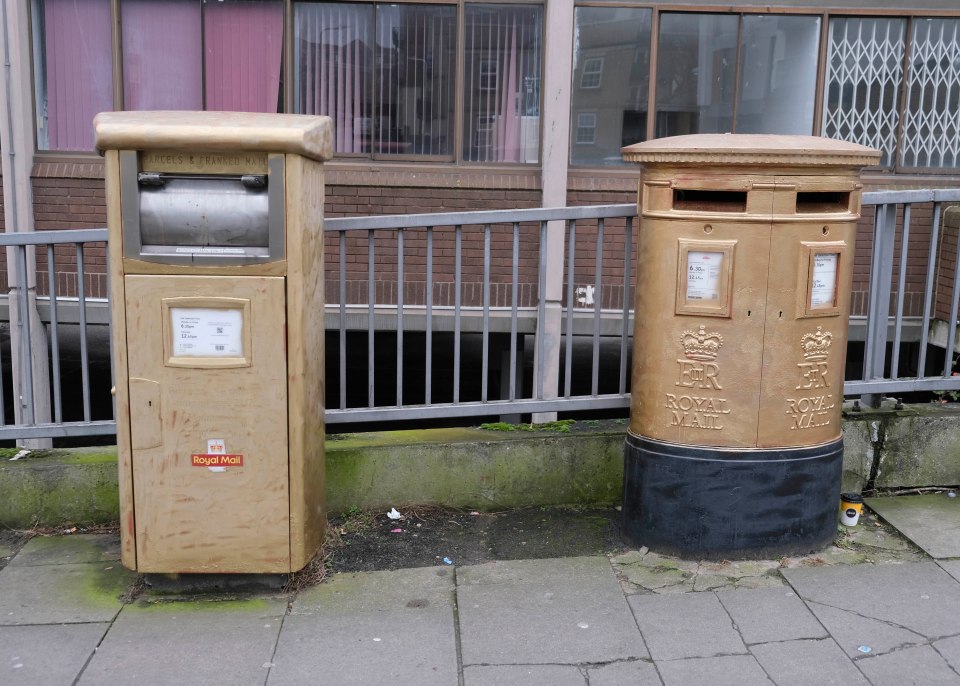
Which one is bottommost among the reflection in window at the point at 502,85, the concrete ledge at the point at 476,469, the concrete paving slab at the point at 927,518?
the concrete paving slab at the point at 927,518

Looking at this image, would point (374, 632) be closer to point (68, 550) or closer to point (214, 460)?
point (214, 460)

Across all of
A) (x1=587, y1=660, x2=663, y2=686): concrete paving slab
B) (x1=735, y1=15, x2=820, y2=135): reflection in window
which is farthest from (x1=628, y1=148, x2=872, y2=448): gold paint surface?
(x1=735, y1=15, x2=820, y2=135): reflection in window

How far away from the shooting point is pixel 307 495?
4023 mm

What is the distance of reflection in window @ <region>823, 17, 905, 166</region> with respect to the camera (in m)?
8.53

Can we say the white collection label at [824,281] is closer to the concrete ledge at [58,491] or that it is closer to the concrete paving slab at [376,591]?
the concrete paving slab at [376,591]

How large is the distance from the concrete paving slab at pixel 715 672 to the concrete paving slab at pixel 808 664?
0.15ft

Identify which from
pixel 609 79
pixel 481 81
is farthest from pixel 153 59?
pixel 609 79

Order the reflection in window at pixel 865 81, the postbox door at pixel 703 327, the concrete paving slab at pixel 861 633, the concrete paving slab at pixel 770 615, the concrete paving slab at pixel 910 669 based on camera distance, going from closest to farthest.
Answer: the concrete paving slab at pixel 910 669 < the concrete paving slab at pixel 861 633 < the concrete paving slab at pixel 770 615 < the postbox door at pixel 703 327 < the reflection in window at pixel 865 81

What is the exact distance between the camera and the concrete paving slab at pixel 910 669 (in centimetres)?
333

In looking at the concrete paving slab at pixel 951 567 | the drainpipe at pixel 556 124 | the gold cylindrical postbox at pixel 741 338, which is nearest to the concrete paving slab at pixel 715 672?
the gold cylindrical postbox at pixel 741 338

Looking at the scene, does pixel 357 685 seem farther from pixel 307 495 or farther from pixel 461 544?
pixel 461 544

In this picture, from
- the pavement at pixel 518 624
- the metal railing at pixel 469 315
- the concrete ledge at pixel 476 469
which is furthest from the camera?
the metal railing at pixel 469 315

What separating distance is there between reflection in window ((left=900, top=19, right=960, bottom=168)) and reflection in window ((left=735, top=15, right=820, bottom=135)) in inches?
34.5

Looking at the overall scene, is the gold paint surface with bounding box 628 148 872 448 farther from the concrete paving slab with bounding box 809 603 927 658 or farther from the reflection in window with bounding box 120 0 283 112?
the reflection in window with bounding box 120 0 283 112
